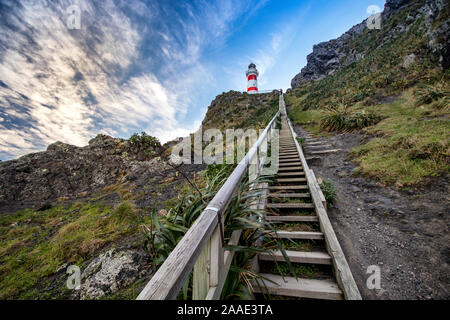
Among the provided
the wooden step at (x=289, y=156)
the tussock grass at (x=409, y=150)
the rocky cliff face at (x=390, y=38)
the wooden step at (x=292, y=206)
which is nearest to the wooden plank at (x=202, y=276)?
the wooden step at (x=292, y=206)

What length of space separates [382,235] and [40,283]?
16.9 ft

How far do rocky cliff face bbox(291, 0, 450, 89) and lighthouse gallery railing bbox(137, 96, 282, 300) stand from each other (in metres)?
13.3

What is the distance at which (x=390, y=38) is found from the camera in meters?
17.9

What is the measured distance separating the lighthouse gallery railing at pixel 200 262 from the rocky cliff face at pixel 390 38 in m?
13.3

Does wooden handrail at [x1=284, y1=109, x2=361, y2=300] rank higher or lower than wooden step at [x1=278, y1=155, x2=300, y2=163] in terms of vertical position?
lower

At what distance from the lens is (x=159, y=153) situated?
10.3 meters

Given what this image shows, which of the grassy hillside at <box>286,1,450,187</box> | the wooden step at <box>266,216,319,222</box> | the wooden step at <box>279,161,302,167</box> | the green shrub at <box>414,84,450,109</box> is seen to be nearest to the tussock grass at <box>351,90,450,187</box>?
the grassy hillside at <box>286,1,450,187</box>

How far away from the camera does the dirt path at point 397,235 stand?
1699mm

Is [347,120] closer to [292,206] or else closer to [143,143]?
[292,206]

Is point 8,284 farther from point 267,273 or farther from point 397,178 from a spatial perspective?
point 397,178

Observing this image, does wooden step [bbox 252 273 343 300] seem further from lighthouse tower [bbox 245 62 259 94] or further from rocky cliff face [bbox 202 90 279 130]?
lighthouse tower [bbox 245 62 259 94]

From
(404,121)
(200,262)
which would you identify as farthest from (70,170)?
(404,121)

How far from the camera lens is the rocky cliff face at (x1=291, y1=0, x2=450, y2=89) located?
8.34 meters

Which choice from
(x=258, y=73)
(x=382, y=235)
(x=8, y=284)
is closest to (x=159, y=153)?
(x=8, y=284)
